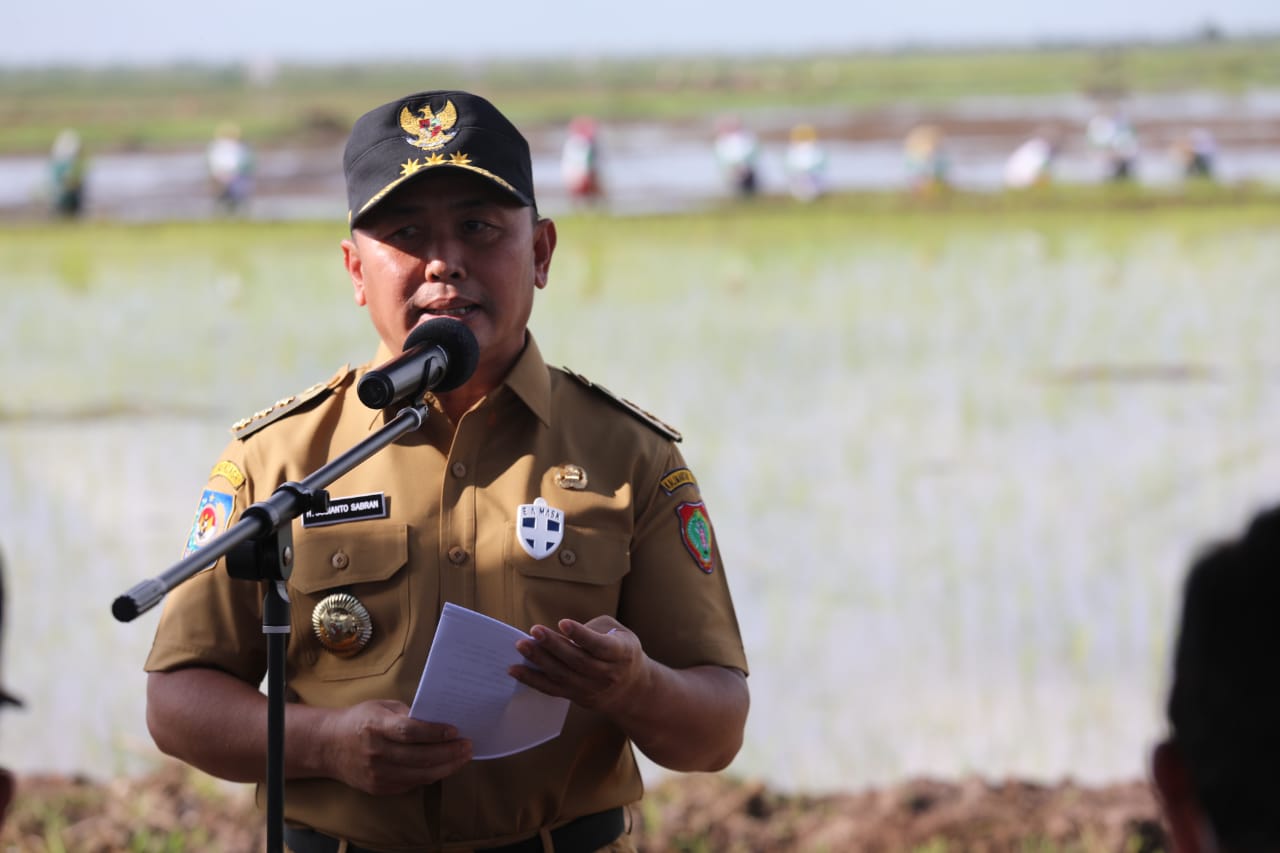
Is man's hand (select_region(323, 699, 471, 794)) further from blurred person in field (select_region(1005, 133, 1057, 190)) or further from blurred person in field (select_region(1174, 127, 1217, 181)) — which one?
blurred person in field (select_region(1005, 133, 1057, 190))

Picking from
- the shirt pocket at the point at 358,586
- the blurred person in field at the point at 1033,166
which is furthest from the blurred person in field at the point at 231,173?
the shirt pocket at the point at 358,586

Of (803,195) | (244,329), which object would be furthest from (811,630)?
(803,195)

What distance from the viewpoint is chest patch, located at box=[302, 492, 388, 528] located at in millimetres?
2223

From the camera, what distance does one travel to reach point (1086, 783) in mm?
4668

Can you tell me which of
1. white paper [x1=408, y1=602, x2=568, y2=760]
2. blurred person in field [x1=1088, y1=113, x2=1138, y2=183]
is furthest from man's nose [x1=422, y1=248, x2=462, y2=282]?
blurred person in field [x1=1088, y1=113, x2=1138, y2=183]

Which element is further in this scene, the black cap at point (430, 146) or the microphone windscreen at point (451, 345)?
the black cap at point (430, 146)

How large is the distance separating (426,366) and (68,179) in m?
21.2

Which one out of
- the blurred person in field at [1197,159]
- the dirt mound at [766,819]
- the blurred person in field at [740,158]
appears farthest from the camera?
the blurred person in field at [740,158]

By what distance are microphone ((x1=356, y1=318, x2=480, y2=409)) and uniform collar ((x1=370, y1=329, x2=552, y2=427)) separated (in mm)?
120

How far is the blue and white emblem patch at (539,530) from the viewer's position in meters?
2.20

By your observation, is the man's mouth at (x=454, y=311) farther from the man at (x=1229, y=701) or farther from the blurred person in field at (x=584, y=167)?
the blurred person in field at (x=584, y=167)

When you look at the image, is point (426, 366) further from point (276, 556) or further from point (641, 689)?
point (641, 689)

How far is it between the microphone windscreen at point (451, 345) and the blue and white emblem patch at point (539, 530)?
0.20 m

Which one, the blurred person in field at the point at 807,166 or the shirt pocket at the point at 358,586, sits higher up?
the blurred person in field at the point at 807,166
